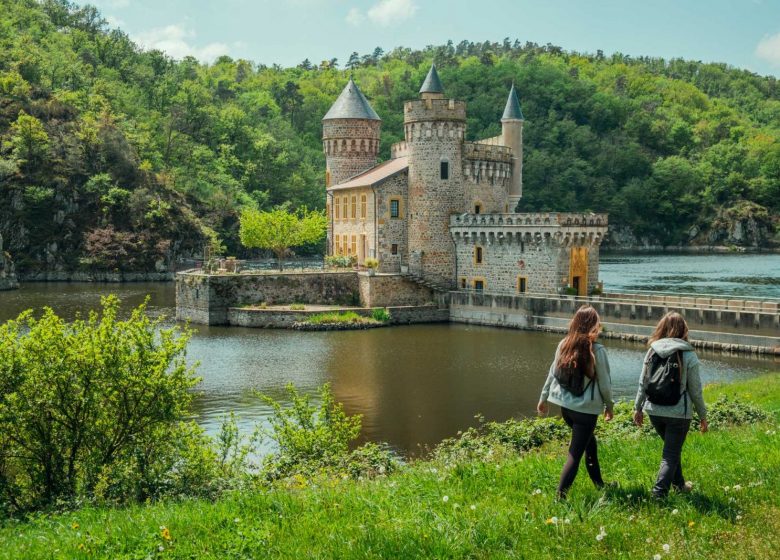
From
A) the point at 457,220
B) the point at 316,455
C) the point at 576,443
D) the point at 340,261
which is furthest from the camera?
the point at 340,261

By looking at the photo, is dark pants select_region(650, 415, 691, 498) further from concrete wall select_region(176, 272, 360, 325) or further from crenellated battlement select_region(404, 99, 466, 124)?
crenellated battlement select_region(404, 99, 466, 124)

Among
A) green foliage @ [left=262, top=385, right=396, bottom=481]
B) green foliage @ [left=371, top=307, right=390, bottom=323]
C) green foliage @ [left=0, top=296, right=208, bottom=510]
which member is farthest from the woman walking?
green foliage @ [left=371, top=307, right=390, bottom=323]

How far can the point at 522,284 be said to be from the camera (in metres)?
47.9

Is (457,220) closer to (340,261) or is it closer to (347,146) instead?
(340,261)

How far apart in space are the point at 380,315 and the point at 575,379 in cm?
3794

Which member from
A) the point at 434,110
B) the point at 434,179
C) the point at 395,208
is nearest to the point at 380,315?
the point at 395,208

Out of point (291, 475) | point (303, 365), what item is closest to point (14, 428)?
point (291, 475)

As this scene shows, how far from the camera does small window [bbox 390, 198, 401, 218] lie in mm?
50938

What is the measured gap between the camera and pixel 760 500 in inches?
341

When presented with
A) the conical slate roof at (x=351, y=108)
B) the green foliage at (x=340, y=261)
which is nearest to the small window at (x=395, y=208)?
the green foliage at (x=340, y=261)

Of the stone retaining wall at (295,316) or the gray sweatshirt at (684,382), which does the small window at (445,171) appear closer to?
the stone retaining wall at (295,316)

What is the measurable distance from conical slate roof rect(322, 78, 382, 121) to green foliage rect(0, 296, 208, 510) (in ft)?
141

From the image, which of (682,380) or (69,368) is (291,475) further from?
(682,380)

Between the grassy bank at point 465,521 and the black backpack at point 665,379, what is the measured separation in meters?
0.98
